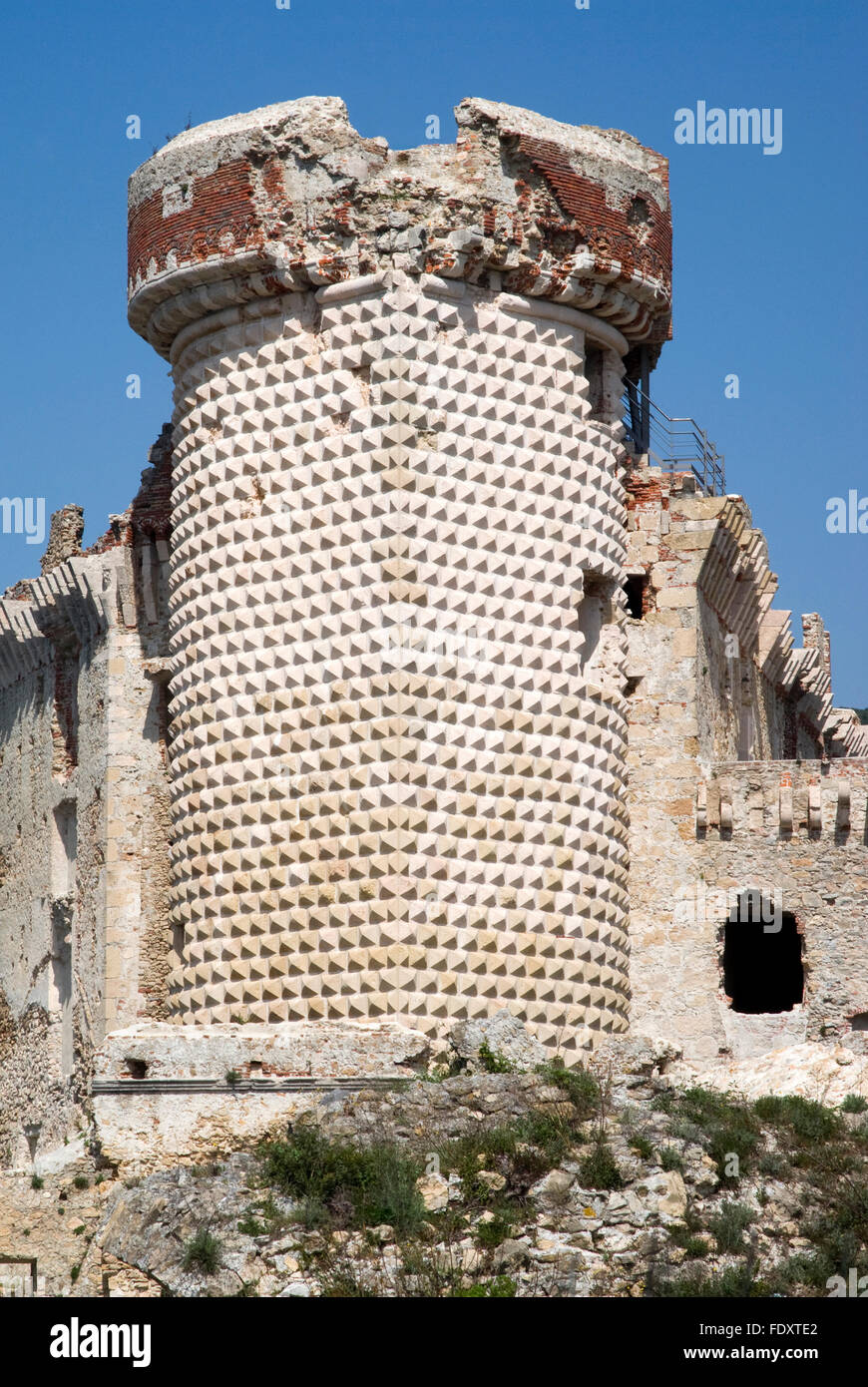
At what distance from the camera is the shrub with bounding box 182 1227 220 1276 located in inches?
877

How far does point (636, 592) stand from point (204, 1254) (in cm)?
1073

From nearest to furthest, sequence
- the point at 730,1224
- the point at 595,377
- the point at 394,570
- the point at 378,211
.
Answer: the point at 730,1224
the point at 394,570
the point at 378,211
the point at 595,377

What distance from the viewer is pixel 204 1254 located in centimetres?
2233

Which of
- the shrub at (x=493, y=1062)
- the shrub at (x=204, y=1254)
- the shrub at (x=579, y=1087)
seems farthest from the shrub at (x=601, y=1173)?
the shrub at (x=204, y=1254)

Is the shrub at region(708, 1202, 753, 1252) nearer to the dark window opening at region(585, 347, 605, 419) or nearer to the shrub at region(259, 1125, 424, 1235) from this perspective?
the shrub at region(259, 1125, 424, 1235)

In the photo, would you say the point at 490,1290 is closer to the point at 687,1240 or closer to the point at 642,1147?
the point at 687,1240

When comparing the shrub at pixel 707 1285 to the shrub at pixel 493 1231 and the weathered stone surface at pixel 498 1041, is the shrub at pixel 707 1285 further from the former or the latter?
the weathered stone surface at pixel 498 1041

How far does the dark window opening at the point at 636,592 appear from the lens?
29875 mm

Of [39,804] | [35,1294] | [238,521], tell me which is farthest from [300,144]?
[35,1294]

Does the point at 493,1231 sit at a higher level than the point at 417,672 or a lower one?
lower

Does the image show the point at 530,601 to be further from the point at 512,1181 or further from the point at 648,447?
the point at 512,1181

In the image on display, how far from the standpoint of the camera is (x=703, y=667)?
99.0ft

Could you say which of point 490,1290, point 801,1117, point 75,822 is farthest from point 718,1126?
point 75,822

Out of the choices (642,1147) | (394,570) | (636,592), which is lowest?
(642,1147)
